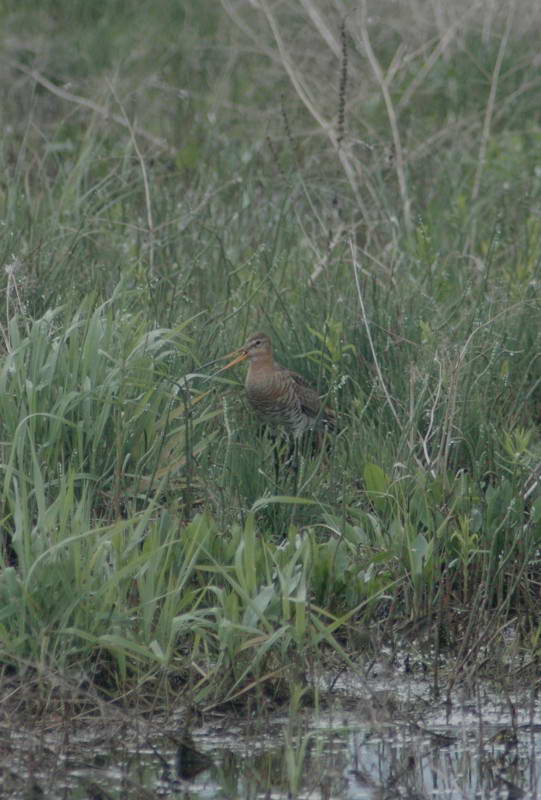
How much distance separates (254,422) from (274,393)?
271 mm

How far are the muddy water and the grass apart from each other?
0.12 meters

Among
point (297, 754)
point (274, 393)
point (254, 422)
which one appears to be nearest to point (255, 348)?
point (274, 393)

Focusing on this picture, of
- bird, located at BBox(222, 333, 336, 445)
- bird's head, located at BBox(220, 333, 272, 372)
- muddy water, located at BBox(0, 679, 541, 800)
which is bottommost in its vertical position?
muddy water, located at BBox(0, 679, 541, 800)

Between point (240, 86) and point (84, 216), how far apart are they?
4.01 metres

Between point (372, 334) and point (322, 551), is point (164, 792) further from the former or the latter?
point (372, 334)

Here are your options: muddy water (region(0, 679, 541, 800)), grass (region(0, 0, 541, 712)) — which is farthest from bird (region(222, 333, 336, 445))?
muddy water (region(0, 679, 541, 800))

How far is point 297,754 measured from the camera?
3.53 meters

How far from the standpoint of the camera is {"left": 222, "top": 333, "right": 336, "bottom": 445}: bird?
5.45 meters

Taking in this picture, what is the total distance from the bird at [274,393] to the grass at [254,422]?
112mm

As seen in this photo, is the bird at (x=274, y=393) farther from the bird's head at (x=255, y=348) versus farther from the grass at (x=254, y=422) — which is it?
the grass at (x=254, y=422)

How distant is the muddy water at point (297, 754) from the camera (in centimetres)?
343

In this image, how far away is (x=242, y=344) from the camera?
5.84 m

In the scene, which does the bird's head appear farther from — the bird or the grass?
the grass

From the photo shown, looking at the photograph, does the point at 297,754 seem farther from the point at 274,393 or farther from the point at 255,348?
the point at 255,348
